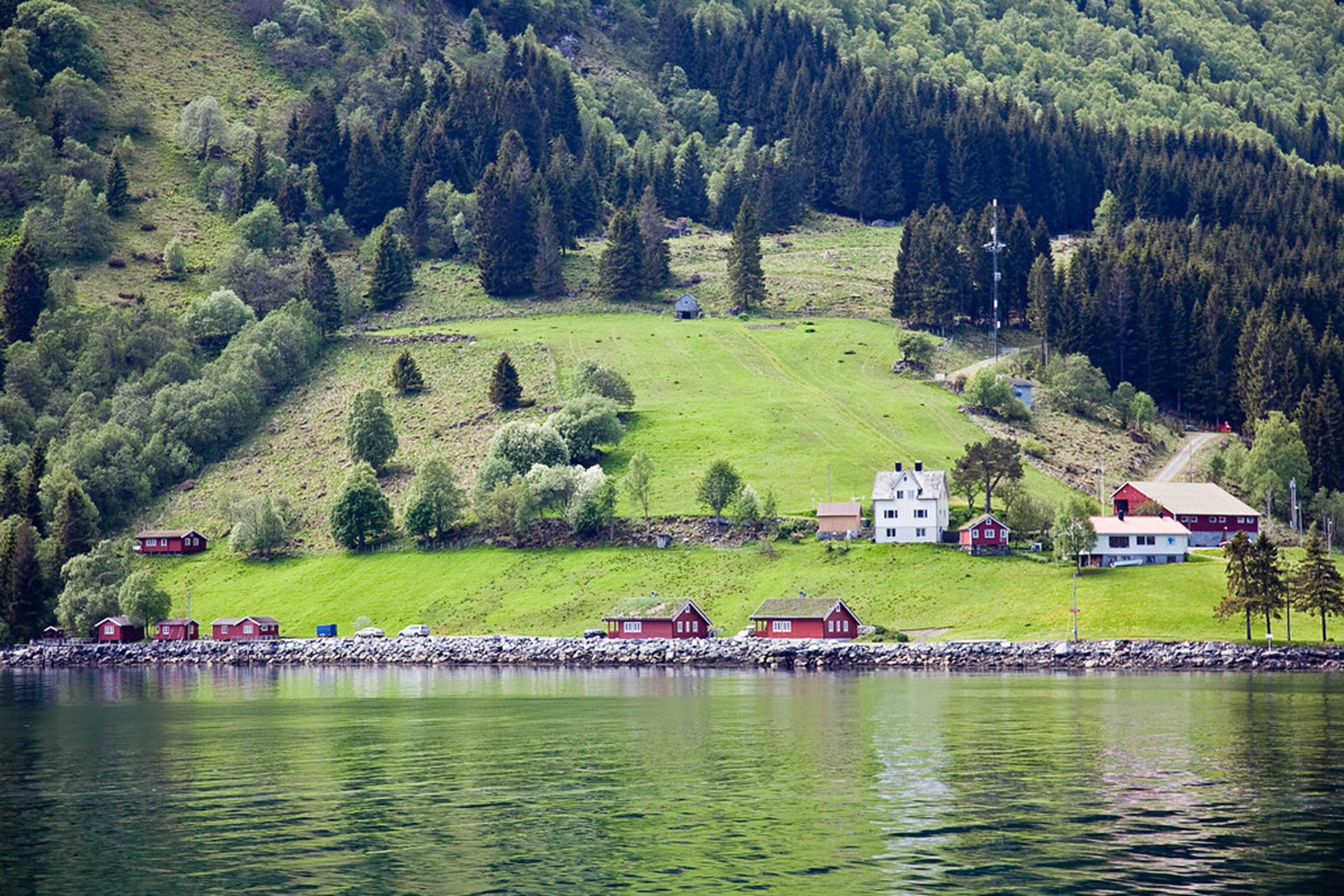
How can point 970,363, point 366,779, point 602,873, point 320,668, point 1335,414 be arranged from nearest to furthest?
point 602,873 < point 366,779 < point 320,668 < point 1335,414 < point 970,363

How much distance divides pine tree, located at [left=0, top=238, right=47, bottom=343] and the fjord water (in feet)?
335

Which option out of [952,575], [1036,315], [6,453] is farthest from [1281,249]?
[6,453]

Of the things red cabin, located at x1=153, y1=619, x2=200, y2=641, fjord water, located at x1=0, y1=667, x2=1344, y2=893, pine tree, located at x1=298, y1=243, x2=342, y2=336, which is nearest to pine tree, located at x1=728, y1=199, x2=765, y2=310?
pine tree, located at x1=298, y1=243, x2=342, y2=336

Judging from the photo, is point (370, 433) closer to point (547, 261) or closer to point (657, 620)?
point (657, 620)

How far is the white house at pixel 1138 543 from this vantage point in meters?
116

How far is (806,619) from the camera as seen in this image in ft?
339

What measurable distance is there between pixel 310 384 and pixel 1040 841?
135 m

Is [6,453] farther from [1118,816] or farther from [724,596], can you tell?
[1118,816]

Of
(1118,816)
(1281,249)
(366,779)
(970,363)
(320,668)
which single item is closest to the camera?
(1118,816)

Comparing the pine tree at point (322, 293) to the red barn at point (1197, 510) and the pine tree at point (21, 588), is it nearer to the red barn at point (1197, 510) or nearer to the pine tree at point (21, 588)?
the pine tree at point (21, 588)

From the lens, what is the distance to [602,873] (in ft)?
120

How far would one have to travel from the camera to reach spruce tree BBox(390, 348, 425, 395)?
15912cm

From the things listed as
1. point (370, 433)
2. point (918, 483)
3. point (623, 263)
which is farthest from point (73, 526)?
point (623, 263)

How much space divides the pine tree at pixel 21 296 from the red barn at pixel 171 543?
147ft
